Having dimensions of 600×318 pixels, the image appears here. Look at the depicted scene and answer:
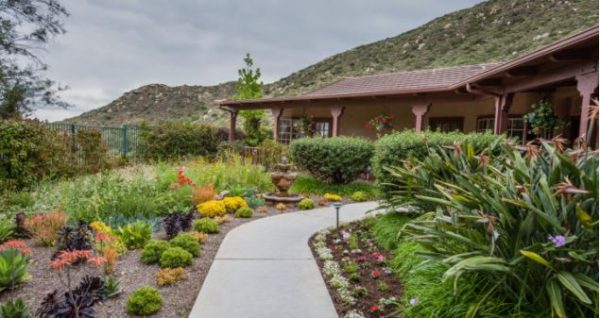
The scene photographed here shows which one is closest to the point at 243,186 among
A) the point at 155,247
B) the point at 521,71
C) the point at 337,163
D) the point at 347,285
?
the point at 337,163

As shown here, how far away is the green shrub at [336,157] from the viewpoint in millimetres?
9555

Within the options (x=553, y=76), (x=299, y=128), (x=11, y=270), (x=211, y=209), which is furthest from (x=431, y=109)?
(x=11, y=270)

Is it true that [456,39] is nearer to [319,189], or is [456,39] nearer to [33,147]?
[319,189]

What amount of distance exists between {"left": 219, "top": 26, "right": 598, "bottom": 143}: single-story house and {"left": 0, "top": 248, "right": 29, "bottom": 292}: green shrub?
4.91 m

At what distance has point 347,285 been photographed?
363 centimetres

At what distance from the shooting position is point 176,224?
505cm

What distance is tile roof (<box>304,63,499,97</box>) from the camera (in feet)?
41.7

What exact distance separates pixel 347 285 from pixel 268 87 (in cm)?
3537

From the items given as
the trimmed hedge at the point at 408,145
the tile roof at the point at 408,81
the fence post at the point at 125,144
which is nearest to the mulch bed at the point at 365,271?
the trimmed hedge at the point at 408,145

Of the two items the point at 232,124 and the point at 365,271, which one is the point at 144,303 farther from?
the point at 232,124

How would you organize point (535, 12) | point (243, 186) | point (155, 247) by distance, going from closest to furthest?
point (155, 247), point (243, 186), point (535, 12)

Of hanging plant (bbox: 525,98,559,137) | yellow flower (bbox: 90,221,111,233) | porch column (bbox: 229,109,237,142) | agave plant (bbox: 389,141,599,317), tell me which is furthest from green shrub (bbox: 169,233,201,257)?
porch column (bbox: 229,109,237,142)

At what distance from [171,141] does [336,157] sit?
8.91 m

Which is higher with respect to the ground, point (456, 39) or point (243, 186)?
point (456, 39)
